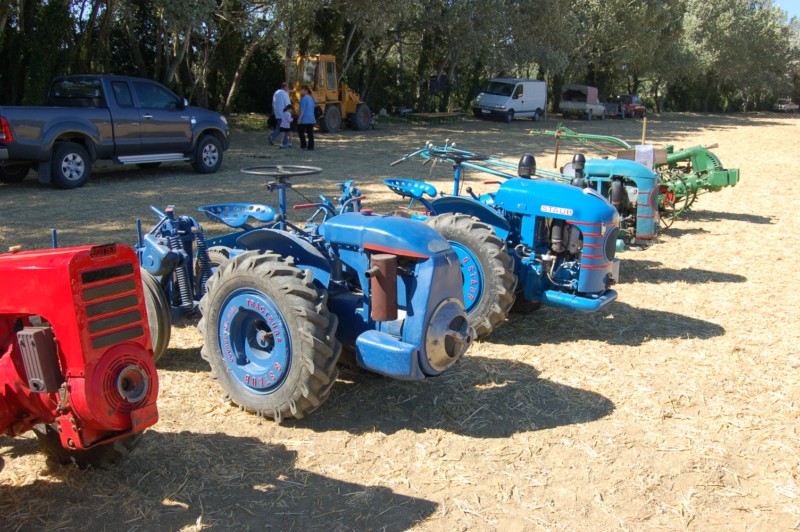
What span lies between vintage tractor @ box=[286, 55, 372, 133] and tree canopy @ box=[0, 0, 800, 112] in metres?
1.25

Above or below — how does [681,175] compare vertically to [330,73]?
below

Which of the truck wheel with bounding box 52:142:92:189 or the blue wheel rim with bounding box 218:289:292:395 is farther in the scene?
the truck wheel with bounding box 52:142:92:189

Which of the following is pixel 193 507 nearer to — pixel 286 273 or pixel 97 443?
pixel 97 443

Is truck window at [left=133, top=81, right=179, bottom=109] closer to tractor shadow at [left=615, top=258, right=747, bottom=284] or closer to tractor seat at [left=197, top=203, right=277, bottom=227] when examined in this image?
tractor seat at [left=197, top=203, right=277, bottom=227]

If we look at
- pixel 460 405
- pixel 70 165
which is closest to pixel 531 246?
pixel 460 405

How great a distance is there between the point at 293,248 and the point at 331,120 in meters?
19.6

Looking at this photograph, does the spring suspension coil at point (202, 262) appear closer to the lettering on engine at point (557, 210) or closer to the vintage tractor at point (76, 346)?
the vintage tractor at point (76, 346)

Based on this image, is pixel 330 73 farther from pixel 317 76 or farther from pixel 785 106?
pixel 785 106

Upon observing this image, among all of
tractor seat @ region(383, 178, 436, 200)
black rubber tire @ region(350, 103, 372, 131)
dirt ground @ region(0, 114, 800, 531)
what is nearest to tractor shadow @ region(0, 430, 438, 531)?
dirt ground @ region(0, 114, 800, 531)

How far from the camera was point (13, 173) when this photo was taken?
486 inches

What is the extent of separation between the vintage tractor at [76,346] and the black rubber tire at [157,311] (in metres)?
1.59

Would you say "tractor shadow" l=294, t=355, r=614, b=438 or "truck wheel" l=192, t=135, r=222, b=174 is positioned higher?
"truck wheel" l=192, t=135, r=222, b=174

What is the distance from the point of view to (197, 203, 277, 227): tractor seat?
520cm

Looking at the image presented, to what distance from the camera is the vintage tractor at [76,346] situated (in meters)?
2.96
